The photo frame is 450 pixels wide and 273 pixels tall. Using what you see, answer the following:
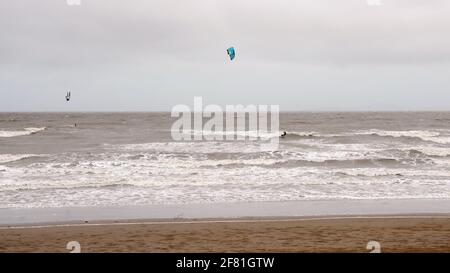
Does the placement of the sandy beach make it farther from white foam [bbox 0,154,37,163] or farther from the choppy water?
white foam [bbox 0,154,37,163]

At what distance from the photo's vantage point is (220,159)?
73.7 ft

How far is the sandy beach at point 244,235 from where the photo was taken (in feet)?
23.9

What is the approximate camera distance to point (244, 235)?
817 centimetres

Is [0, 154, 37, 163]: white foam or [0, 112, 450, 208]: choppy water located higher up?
[0, 154, 37, 163]: white foam

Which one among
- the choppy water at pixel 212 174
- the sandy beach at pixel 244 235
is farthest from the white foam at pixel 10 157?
the sandy beach at pixel 244 235

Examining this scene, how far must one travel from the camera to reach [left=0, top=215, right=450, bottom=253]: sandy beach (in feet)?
23.9

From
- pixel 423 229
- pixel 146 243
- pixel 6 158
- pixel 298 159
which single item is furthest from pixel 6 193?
pixel 298 159

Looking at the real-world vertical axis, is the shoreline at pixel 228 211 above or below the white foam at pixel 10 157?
below

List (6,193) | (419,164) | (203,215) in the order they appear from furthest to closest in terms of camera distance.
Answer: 1. (419,164)
2. (6,193)
3. (203,215)

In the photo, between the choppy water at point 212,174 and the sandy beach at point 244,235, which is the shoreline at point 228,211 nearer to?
the sandy beach at point 244,235

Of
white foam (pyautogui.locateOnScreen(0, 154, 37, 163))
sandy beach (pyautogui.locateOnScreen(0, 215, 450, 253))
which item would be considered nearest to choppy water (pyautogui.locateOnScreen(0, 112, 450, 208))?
white foam (pyautogui.locateOnScreen(0, 154, 37, 163))

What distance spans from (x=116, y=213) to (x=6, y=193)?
478cm
